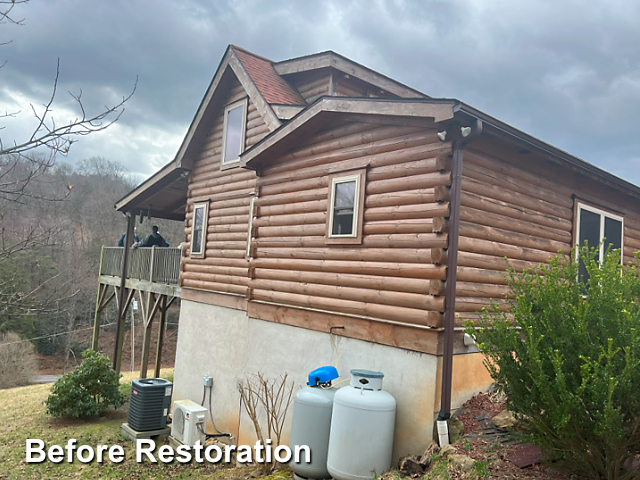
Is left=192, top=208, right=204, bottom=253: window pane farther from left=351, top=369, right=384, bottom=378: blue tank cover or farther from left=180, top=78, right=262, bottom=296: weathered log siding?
left=351, top=369, right=384, bottom=378: blue tank cover

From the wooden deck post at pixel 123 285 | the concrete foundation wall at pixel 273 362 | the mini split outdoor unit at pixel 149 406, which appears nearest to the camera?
the concrete foundation wall at pixel 273 362

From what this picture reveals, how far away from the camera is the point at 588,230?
9258 mm

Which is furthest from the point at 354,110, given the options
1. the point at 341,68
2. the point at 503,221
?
the point at 341,68

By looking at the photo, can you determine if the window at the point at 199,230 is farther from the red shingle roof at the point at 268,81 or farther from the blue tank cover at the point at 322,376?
the blue tank cover at the point at 322,376

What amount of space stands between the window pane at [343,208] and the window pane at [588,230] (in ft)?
14.7

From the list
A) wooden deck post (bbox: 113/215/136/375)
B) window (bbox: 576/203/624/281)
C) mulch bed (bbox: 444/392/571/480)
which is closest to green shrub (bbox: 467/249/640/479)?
mulch bed (bbox: 444/392/571/480)

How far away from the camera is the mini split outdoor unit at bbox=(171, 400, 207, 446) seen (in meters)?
10.4

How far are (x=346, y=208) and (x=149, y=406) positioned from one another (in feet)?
23.7

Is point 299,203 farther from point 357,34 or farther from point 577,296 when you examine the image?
point 357,34

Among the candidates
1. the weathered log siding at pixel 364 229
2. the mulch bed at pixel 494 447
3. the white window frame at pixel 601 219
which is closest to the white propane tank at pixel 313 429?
the weathered log siding at pixel 364 229

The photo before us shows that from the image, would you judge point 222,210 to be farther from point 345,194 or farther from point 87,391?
point 87,391

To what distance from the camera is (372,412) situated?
6348 millimetres

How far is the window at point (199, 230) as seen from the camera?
13211mm

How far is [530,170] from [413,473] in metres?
5.05
